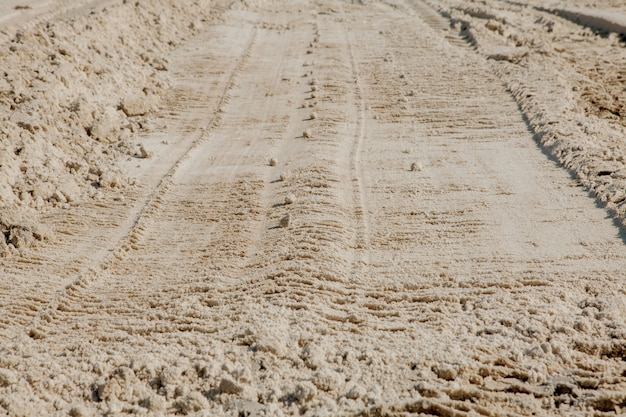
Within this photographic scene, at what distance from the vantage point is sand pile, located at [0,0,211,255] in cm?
717

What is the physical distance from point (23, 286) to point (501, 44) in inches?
452

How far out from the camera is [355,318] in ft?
16.5

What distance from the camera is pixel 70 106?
9117 millimetres

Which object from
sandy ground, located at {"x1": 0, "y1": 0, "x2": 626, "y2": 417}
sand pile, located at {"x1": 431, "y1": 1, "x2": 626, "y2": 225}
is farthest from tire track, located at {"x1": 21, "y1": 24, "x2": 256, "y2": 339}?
sand pile, located at {"x1": 431, "y1": 1, "x2": 626, "y2": 225}

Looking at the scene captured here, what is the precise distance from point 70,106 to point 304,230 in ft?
15.3

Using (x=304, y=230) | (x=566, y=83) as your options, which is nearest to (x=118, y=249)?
(x=304, y=230)

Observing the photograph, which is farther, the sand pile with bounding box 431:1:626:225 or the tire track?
the sand pile with bounding box 431:1:626:225

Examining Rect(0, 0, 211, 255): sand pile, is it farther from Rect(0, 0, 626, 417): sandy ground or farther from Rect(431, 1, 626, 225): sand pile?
Rect(431, 1, 626, 225): sand pile

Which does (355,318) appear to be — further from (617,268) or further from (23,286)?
(23,286)

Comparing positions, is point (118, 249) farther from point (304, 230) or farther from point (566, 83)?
point (566, 83)

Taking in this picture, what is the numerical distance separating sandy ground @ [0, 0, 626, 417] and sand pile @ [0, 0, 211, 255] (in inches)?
1.5

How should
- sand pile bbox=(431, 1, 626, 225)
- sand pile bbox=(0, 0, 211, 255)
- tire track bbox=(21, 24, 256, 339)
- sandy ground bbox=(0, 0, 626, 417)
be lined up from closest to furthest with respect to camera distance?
sandy ground bbox=(0, 0, 626, 417)
tire track bbox=(21, 24, 256, 339)
sand pile bbox=(0, 0, 211, 255)
sand pile bbox=(431, 1, 626, 225)

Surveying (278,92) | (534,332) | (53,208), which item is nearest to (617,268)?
(534,332)

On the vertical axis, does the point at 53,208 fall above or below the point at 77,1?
below
